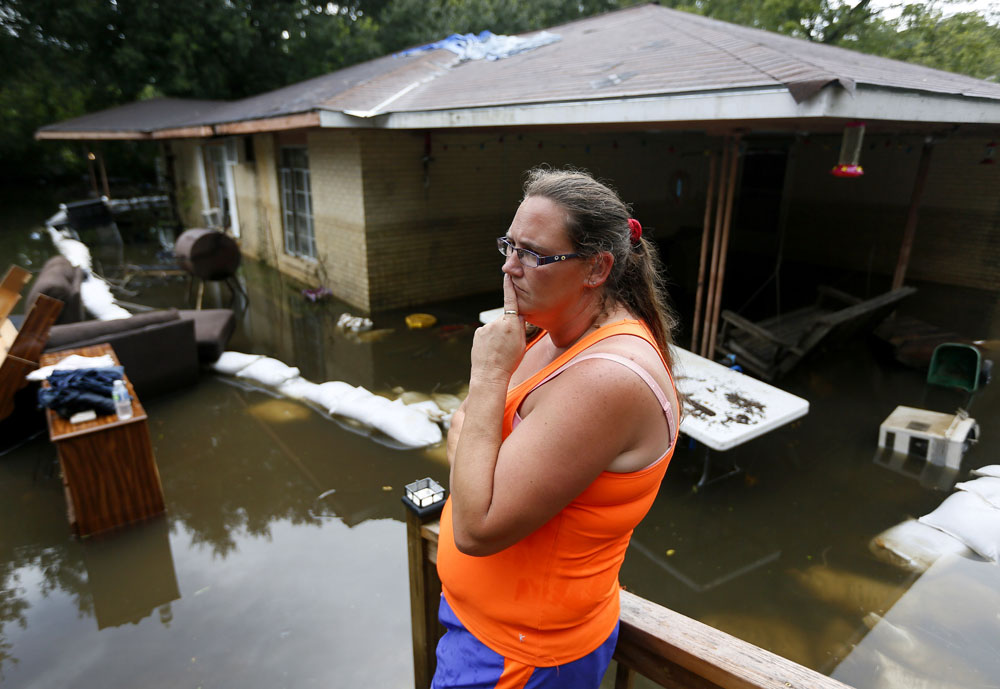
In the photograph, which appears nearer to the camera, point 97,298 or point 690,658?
point 690,658

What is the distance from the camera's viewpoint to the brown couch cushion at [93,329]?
4861 millimetres

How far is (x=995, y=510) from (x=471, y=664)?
4145 mm

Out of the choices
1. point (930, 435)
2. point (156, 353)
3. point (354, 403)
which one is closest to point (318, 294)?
point (156, 353)

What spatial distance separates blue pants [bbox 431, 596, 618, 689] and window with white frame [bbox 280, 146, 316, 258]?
919 centimetres

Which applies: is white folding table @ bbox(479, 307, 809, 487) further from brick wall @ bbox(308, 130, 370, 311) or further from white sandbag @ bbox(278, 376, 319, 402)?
brick wall @ bbox(308, 130, 370, 311)

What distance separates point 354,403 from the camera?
5137 mm

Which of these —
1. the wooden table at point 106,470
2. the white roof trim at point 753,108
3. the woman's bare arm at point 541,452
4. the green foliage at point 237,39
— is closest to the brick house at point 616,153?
the white roof trim at point 753,108

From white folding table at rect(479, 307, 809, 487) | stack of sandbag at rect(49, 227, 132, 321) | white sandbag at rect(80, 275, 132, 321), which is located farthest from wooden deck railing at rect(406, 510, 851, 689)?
white sandbag at rect(80, 275, 132, 321)

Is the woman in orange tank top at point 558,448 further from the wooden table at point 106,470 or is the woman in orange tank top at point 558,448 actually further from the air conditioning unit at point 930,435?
the air conditioning unit at point 930,435

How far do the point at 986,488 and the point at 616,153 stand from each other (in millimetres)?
8783

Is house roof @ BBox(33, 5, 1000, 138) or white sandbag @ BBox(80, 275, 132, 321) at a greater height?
house roof @ BBox(33, 5, 1000, 138)

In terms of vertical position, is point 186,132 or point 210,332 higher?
point 186,132

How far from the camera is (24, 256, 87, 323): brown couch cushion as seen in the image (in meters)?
5.57

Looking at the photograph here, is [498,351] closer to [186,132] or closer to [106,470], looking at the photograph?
[106,470]
